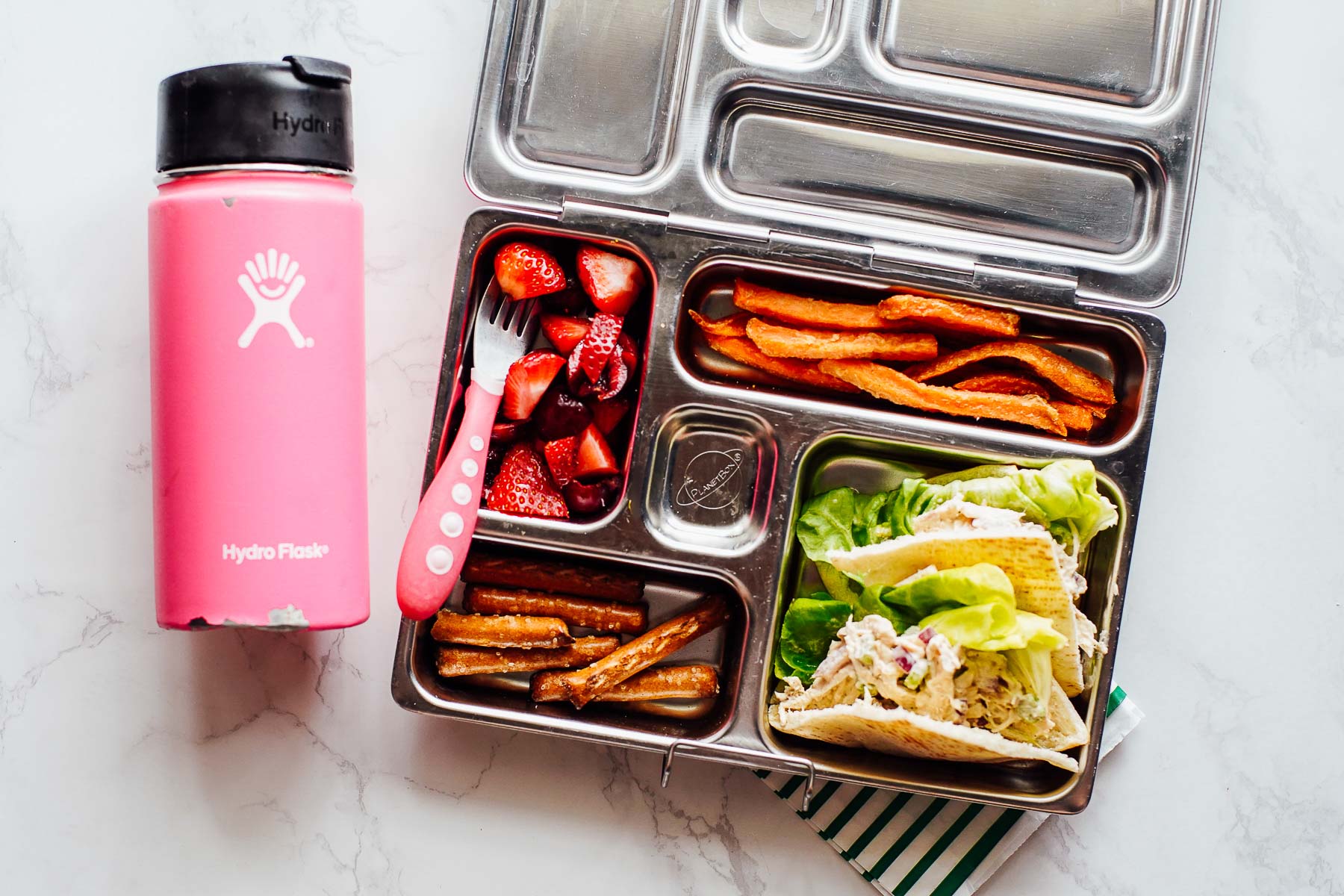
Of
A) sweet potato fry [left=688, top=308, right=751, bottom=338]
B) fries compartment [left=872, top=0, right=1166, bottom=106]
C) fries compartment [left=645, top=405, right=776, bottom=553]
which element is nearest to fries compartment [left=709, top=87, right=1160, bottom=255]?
fries compartment [left=872, top=0, right=1166, bottom=106]

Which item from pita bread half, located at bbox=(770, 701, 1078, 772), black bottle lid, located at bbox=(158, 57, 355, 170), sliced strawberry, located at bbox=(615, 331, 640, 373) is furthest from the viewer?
sliced strawberry, located at bbox=(615, 331, 640, 373)

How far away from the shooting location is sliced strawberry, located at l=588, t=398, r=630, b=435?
5.82 feet

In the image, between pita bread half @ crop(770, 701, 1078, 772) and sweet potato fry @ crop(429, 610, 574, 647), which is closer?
pita bread half @ crop(770, 701, 1078, 772)

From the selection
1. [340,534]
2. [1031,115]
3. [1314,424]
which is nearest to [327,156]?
[340,534]

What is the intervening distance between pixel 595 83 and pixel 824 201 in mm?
445

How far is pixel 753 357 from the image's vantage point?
180 centimetres

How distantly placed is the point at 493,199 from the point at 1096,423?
114 centimetres

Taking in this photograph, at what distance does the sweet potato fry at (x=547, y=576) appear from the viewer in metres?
1.78

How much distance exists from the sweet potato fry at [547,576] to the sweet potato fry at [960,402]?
570mm

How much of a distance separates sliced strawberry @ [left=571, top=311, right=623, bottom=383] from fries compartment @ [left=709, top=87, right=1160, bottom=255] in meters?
0.31

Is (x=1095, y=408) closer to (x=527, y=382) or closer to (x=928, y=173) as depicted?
(x=928, y=173)

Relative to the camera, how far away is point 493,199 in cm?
168

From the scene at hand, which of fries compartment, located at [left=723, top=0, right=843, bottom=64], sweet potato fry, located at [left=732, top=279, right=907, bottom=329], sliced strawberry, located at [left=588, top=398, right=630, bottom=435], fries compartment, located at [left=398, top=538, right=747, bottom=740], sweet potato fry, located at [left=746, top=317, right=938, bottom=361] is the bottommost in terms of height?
fries compartment, located at [left=398, top=538, right=747, bottom=740]

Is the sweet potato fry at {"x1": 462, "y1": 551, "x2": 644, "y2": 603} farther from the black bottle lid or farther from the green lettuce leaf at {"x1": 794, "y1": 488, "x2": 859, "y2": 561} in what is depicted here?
the black bottle lid
